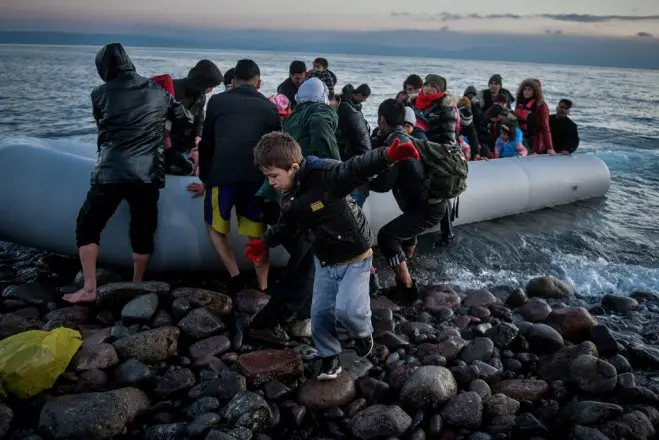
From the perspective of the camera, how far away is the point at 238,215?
439 cm

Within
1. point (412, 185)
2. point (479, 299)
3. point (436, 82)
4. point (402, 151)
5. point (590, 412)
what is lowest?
point (479, 299)

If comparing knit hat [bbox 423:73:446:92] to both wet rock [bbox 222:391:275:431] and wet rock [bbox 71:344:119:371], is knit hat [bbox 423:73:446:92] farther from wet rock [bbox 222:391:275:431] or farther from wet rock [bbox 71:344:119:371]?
wet rock [bbox 71:344:119:371]

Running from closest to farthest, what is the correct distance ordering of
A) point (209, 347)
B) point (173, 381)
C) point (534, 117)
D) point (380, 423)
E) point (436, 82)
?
point (380, 423), point (173, 381), point (209, 347), point (436, 82), point (534, 117)

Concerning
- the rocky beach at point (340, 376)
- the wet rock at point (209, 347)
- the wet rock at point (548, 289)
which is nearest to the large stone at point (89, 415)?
the rocky beach at point (340, 376)

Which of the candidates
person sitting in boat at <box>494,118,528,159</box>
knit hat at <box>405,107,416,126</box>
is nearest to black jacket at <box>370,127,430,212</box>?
knit hat at <box>405,107,416,126</box>

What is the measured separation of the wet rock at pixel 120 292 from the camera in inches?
170

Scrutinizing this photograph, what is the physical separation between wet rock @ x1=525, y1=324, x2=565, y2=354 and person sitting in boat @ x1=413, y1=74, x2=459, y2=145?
2025 millimetres

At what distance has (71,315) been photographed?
13.6 feet

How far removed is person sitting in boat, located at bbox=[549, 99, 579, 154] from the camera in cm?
880

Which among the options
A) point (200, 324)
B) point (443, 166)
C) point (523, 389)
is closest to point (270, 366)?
point (200, 324)

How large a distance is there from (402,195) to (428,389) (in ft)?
5.75

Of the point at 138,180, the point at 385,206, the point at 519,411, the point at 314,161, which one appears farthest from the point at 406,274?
the point at 138,180

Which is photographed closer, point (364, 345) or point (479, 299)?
point (364, 345)

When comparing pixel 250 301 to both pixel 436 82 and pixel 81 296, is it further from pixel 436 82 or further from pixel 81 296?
pixel 436 82
